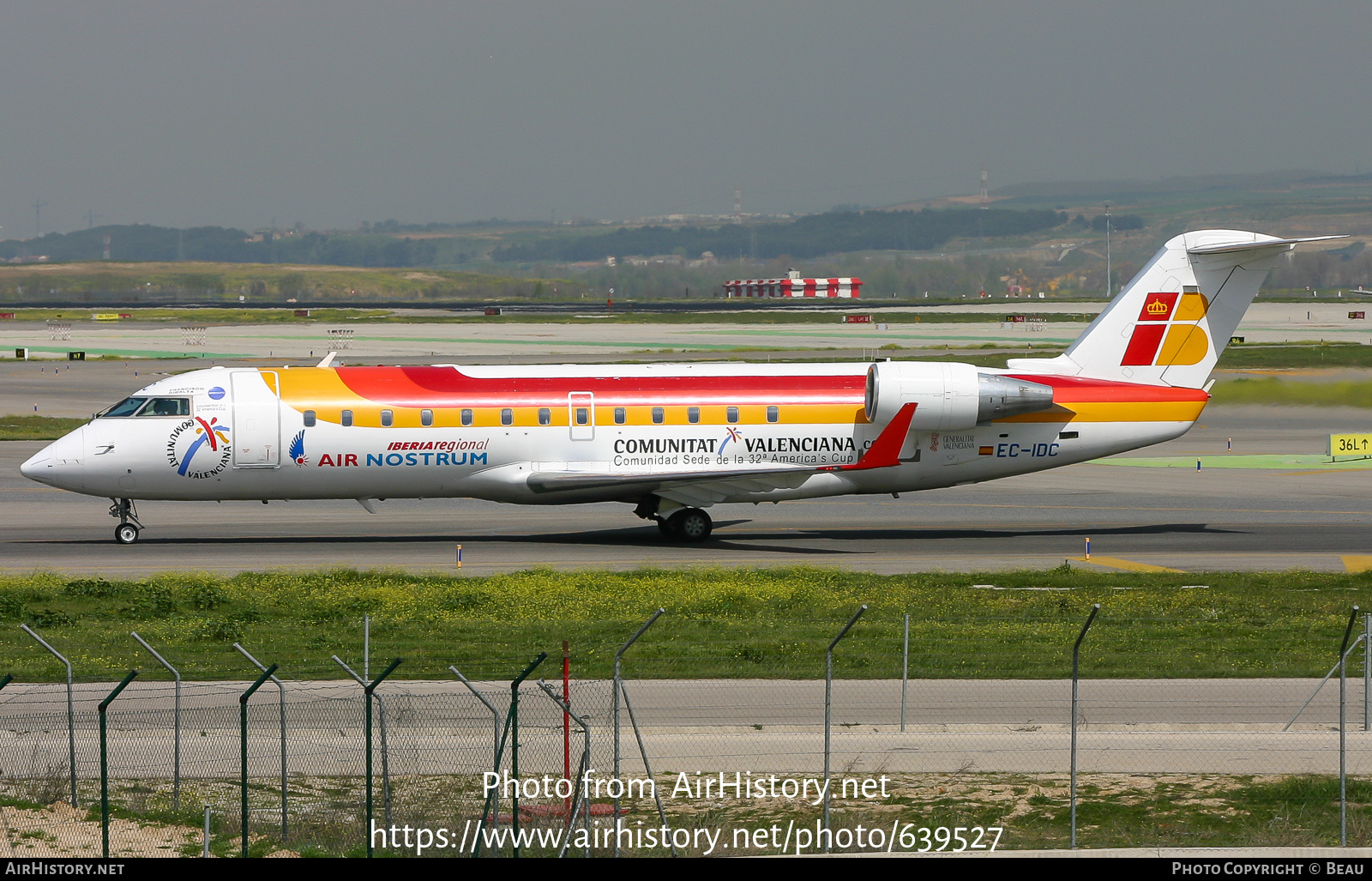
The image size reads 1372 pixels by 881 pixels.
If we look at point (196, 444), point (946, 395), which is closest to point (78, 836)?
point (196, 444)

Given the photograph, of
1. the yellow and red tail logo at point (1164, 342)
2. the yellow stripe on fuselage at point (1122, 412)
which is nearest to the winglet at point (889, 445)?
the yellow stripe on fuselage at point (1122, 412)

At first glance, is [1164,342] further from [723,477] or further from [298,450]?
[298,450]

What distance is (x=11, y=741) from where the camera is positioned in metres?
17.1

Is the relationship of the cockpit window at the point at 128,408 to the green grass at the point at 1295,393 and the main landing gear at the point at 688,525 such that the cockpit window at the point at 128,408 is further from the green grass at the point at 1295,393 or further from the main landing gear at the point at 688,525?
the green grass at the point at 1295,393

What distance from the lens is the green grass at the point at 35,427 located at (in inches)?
2212

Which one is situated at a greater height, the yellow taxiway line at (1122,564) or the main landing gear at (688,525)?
the main landing gear at (688,525)

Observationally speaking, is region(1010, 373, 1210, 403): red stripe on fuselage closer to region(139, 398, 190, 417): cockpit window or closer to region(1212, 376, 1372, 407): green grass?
region(139, 398, 190, 417): cockpit window

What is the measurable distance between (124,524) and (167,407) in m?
3.32

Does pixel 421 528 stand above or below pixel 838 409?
below

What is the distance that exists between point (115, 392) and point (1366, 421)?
196 ft

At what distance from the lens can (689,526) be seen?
35.2 m

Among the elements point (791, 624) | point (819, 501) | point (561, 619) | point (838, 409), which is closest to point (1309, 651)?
point (791, 624)

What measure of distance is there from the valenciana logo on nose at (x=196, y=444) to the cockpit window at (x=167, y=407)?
36 centimetres
